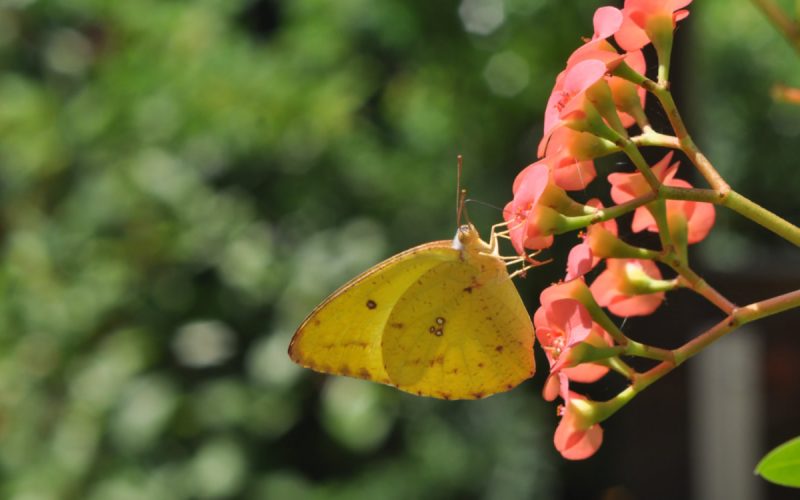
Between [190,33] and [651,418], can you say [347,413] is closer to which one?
[651,418]

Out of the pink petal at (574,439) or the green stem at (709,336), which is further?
the pink petal at (574,439)

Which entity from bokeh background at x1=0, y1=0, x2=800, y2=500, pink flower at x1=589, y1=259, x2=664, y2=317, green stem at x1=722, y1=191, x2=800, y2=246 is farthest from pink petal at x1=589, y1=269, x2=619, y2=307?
bokeh background at x1=0, y1=0, x2=800, y2=500

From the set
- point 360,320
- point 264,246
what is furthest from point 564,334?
point 264,246

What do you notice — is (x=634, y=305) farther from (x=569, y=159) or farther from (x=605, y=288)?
(x=569, y=159)

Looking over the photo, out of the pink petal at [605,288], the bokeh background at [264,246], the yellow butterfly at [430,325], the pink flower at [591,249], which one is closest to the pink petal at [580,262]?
the pink flower at [591,249]

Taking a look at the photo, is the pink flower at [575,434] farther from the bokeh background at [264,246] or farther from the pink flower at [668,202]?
the bokeh background at [264,246]

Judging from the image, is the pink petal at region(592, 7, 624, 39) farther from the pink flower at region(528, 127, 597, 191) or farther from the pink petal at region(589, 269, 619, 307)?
the pink petal at region(589, 269, 619, 307)
